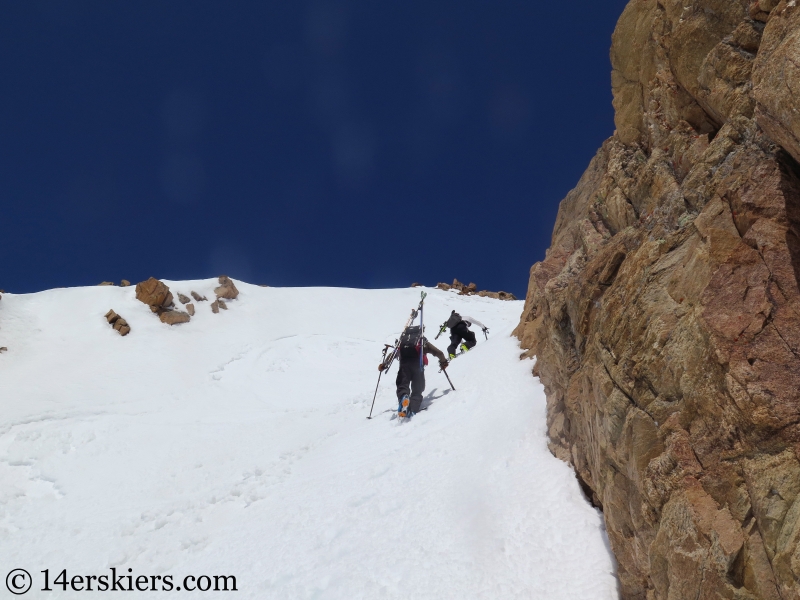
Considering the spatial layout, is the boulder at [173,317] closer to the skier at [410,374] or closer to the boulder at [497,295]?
the skier at [410,374]

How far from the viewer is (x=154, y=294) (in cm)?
2406

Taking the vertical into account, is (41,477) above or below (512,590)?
above

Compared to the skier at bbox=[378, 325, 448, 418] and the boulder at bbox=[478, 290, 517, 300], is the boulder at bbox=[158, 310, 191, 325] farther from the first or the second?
the boulder at bbox=[478, 290, 517, 300]

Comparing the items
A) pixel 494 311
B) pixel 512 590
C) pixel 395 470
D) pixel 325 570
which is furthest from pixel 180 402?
pixel 494 311

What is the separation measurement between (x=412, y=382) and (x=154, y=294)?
747 inches

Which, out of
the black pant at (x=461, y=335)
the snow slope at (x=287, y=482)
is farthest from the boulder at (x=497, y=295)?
the snow slope at (x=287, y=482)

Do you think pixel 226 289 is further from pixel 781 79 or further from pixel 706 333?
pixel 781 79

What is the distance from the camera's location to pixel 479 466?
7.25 m

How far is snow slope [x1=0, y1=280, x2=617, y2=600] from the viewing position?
536 cm

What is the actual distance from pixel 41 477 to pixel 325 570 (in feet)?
28.2

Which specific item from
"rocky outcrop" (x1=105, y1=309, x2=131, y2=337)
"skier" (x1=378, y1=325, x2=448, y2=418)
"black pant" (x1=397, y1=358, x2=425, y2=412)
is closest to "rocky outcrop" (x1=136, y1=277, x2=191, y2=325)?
"rocky outcrop" (x1=105, y1=309, x2=131, y2=337)

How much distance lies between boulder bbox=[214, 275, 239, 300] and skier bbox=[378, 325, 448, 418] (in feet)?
66.1

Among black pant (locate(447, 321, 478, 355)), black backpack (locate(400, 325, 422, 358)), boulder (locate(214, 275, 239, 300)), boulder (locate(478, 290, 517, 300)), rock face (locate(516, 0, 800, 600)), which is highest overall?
boulder (locate(478, 290, 517, 300))

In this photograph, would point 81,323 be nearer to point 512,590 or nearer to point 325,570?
point 325,570
